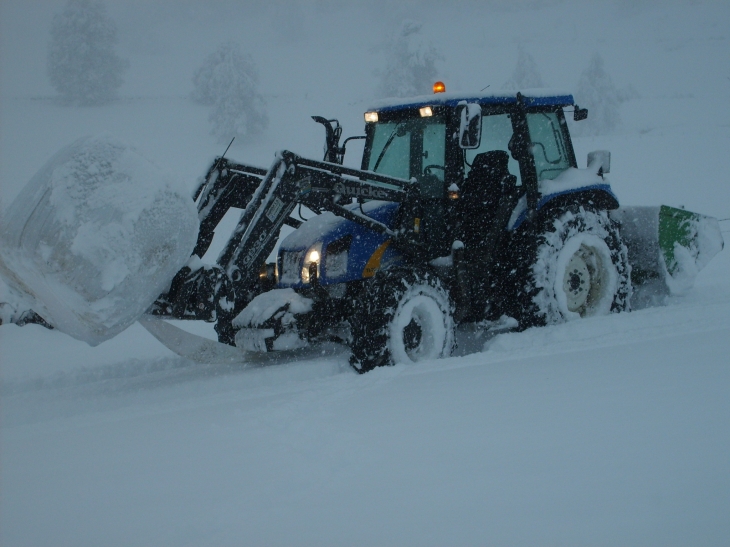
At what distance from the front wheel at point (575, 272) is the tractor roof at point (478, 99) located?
3.63ft

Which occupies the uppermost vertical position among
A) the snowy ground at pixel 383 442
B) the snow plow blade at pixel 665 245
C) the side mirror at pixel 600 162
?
the side mirror at pixel 600 162

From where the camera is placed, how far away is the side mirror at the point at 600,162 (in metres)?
6.09

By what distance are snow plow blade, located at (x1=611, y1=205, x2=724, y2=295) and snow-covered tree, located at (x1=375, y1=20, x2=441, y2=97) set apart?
27.0m

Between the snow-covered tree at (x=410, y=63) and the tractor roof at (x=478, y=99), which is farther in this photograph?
the snow-covered tree at (x=410, y=63)

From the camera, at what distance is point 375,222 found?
483cm

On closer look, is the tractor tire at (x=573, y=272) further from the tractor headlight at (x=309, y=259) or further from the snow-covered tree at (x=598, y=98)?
the snow-covered tree at (x=598, y=98)

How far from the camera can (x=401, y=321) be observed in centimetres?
450

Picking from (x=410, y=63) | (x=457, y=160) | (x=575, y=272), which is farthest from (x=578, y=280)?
(x=410, y=63)


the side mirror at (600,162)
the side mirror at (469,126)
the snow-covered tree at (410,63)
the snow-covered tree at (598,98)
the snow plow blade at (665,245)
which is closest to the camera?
the side mirror at (469,126)

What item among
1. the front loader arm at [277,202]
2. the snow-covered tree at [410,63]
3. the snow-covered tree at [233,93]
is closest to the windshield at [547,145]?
the front loader arm at [277,202]

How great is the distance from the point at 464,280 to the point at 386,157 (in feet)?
4.38

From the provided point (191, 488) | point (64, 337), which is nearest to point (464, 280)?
point (191, 488)

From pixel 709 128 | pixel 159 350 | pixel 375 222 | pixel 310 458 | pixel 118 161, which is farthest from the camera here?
pixel 709 128

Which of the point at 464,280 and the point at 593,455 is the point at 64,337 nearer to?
the point at 464,280
